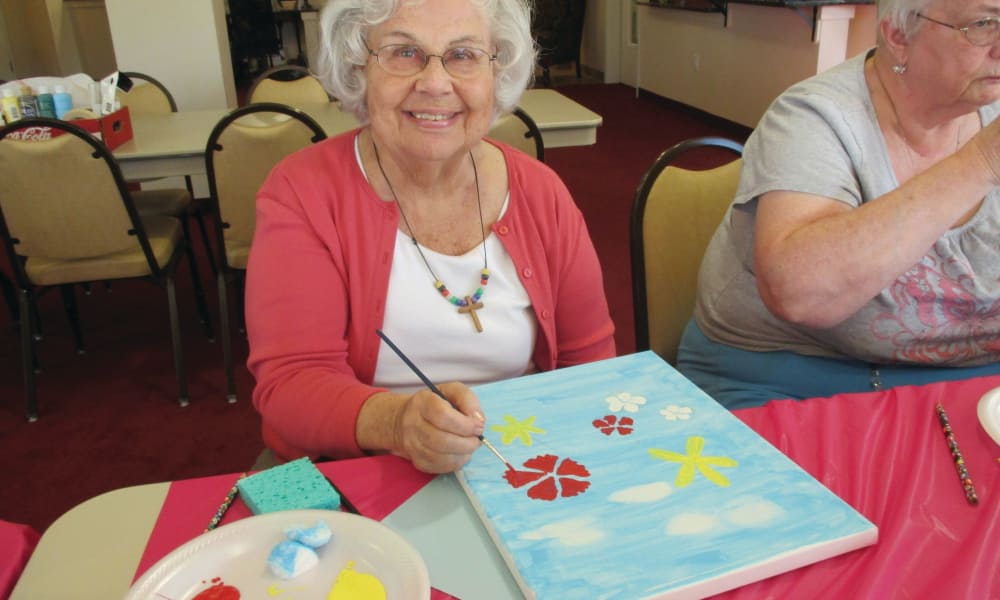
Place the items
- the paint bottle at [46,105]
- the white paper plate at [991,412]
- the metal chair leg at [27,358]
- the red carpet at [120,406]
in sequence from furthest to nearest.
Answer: the paint bottle at [46,105]
the metal chair leg at [27,358]
the red carpet at [120,406]
the white paper plate at [991,412]

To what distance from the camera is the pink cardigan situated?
1.04 m

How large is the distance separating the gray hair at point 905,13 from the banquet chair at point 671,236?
381 millimetres

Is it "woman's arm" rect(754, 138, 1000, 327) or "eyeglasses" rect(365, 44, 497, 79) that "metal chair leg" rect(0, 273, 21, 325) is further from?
"woman's arm" rect(754, 138, 1000, 327)

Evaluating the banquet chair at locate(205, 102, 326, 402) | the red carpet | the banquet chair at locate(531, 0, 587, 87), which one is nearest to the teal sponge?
the red carpet

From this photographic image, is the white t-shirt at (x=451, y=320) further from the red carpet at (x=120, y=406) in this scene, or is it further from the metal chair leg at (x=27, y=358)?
the metal chair leg at (x=27, y=358)

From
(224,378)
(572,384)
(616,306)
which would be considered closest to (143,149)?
(224,378)

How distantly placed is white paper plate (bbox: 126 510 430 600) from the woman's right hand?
11cm

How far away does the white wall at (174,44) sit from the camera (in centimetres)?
436

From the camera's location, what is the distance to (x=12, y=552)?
2.41 feet

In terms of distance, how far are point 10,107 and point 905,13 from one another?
295cm

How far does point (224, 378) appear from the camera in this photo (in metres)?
2.83

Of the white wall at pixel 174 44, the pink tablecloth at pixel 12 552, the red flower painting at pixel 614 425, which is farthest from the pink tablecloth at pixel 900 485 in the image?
the white wall at pixel 174 44

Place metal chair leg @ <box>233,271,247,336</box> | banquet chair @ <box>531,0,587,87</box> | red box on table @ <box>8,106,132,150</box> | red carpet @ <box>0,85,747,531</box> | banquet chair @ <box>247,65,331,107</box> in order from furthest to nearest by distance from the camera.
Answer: banquet chair @ <box>531,0,587,87</box> < banquet chair @ <box>247,65,331,107</box> < metal chair leg @ <box>233,271,247,336</box> < red box on table @ <box>8,106,132,150</box> < red carpet @ <box>0,85,747,531</box>

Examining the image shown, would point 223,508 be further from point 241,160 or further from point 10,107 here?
point 10,107
